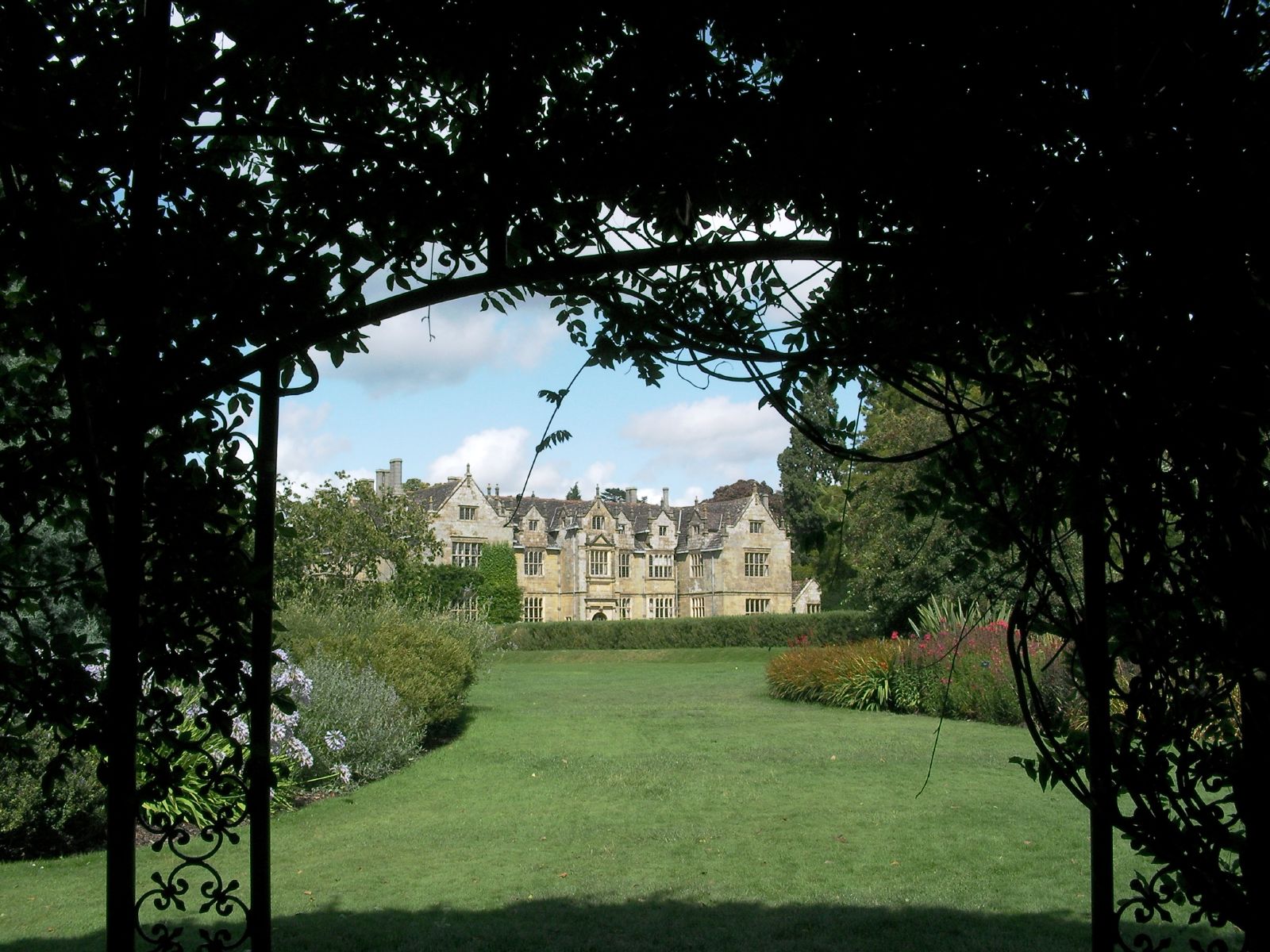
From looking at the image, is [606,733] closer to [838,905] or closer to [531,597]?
[838,905]

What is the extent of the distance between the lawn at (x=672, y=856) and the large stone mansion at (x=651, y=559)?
127ft

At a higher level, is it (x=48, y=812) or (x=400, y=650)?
(x=400, y=650)

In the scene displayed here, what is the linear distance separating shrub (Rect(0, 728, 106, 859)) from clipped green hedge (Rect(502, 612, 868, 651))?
3024 cm

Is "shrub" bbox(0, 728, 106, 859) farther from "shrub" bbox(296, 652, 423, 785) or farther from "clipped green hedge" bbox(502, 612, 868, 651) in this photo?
"clipped green hedge" bbox(502, 612, 868, 651)

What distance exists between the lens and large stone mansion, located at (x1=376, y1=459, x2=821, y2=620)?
5456cm

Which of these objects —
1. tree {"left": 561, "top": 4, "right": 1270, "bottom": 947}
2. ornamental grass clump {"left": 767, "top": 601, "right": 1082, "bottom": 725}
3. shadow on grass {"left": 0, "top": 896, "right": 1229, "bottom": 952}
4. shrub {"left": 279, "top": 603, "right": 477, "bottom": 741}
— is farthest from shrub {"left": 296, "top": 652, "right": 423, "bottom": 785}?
tree {"left": 561, "top": 4, "right": 1270, "bottom": 947}

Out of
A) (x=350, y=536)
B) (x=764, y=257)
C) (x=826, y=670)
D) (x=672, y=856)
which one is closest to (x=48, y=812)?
(x=672, y=856)

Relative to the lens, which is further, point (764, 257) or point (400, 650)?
point (400, 650)

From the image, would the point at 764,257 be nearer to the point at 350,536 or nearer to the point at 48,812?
the point at 48,812

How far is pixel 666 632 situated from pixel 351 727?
98.0 ft

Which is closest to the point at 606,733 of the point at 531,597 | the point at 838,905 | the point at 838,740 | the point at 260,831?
the point at 838,740

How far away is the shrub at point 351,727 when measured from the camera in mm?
12281

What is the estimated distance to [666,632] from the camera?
42.1 m

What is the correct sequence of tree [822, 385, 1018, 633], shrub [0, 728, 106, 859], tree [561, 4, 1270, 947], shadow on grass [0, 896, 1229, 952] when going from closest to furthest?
tree [561, 4, 1270, 947] → shadow on grass [0, 896, 1229, 952] → shrub [0, 728, 106, 859] → tree [822, 385, 1018, 633]
